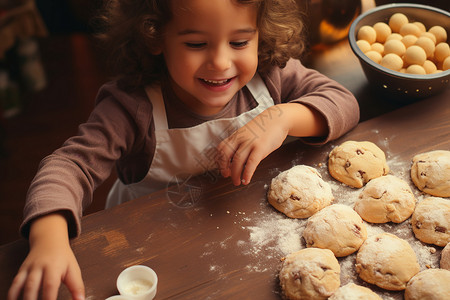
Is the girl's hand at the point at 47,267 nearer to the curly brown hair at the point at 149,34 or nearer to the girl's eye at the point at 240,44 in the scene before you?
the curly brown hair at the point at 149,34

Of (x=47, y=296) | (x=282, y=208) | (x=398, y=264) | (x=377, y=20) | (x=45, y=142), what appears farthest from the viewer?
(x=45, y=142)

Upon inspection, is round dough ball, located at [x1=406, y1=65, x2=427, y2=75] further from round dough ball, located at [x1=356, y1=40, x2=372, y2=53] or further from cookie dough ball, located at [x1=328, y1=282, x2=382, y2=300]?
cookie dough ball, located at [x1=328, y1=282, x2=382, y2=300]

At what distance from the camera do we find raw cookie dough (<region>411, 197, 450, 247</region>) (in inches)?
37.8

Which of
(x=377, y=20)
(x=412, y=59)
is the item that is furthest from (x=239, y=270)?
(x=377, y=20)

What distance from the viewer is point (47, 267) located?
2.67 feet

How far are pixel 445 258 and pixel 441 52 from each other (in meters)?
0.71

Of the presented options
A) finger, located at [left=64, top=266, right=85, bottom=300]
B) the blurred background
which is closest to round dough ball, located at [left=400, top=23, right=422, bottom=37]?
finger, located at [left=64, top=266, right=85, bottom=300]

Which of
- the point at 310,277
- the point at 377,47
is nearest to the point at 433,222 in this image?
the point at 310,277

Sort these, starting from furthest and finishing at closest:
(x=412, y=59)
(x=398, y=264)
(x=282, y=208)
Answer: (x=412, y=59) → (x=282, y=208) → (x=398, y=264)

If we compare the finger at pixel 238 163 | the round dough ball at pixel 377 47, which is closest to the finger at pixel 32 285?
the finger at pixel 238 163

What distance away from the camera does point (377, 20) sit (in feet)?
4.84

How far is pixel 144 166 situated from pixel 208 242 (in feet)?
1.47

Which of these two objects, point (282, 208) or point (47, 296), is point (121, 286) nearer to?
point (47, 296)

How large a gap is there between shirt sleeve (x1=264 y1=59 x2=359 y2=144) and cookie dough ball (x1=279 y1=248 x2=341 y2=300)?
1.33 ft
